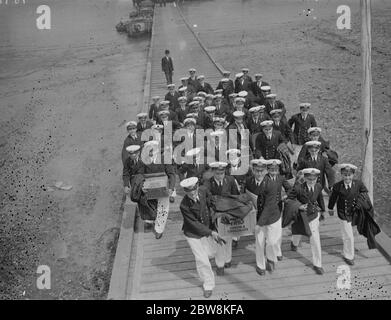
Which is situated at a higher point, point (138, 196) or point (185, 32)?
point (185, 32)

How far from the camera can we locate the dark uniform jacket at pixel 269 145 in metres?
8.85

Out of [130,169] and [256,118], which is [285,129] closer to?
[256,118]

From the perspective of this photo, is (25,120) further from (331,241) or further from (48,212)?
(331,241)

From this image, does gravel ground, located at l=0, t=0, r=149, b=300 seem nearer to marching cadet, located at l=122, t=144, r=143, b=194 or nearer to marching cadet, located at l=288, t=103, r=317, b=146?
marching cadet, located at l=122, t=144, r=143, b=194

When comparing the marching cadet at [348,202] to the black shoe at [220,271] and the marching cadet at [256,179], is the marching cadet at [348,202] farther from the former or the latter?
the black shoe at [220,271]

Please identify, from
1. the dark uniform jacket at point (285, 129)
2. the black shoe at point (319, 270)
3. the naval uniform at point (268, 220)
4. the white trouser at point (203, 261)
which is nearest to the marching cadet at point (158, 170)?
the white trouser at point (203, 261)

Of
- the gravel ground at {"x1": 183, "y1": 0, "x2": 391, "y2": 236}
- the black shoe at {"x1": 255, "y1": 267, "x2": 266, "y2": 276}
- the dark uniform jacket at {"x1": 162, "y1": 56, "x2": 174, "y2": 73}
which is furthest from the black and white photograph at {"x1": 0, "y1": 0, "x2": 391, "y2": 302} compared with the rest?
the dark uniform jacket at {"x1": 162, "y1": 56, "x2": 174, "y2": 73}

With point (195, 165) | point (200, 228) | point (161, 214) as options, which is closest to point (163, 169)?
point (195, 165)

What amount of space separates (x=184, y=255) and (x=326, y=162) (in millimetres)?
3262

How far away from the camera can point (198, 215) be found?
6.57m

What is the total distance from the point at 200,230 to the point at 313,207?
1990 millimetres

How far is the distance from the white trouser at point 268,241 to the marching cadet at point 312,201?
55 cm

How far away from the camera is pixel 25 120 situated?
22.6 m
